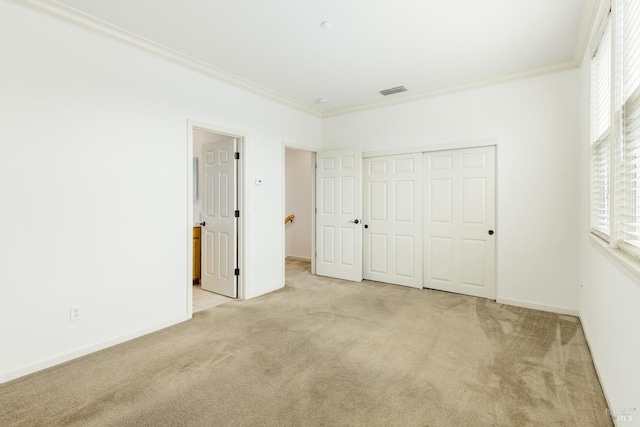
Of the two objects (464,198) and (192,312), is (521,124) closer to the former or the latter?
(464,198)

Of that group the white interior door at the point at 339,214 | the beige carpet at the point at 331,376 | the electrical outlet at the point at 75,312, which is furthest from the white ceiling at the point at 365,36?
the beige carpet at the point at 331,376

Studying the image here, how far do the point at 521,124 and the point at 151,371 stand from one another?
4.52m

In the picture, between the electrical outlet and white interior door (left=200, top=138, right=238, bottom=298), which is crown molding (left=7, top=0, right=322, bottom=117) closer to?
white interior door (left=200, top=138, right=238, bottom=298)

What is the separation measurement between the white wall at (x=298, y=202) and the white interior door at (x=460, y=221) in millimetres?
3123

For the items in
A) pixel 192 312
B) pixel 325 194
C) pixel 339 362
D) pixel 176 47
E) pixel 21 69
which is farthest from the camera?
pixel 325 194

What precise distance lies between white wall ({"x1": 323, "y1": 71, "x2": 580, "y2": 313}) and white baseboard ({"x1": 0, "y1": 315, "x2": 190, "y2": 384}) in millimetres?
3967

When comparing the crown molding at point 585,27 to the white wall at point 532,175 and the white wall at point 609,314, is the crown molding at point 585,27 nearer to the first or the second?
the white wall at point 609,314

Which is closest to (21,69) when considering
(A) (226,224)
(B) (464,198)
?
(A) (226,224)

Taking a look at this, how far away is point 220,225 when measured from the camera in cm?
423

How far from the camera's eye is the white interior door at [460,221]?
399cm

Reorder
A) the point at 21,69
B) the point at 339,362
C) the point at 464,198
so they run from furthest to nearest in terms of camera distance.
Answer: the point at 464,198, the point at 339,362, the point at 21,69

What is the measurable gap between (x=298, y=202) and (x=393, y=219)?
2.96 metres

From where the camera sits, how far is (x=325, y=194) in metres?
5.20

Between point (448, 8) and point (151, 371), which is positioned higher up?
point (448, 8)
